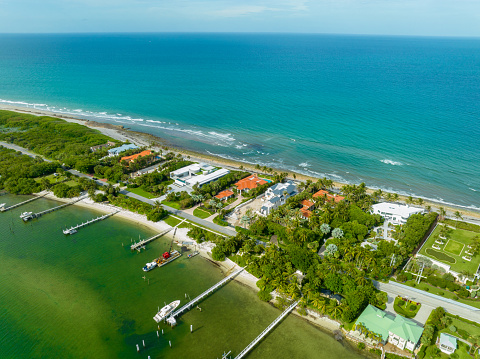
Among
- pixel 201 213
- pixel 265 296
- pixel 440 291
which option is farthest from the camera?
pixel 201 213

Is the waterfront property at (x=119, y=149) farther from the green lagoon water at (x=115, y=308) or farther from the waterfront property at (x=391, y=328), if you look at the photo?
the waterfront property at (x=391, y=328)

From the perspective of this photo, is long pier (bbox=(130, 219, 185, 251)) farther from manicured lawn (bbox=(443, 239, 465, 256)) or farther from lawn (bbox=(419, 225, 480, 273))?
manicured lawn (bbox=(443, 239, 465, 256))

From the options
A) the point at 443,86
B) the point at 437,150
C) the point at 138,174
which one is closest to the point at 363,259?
the point at 138,174

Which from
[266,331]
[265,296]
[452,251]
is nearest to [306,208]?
[265,296]

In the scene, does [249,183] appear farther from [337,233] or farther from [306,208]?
[337,233]

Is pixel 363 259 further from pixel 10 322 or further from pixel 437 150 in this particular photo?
pixel 437 150

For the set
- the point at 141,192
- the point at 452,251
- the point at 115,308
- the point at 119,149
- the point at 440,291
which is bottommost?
the point at 115,308
